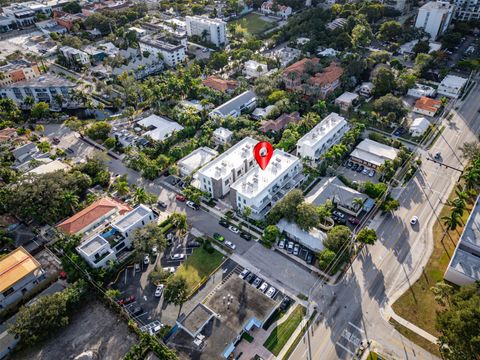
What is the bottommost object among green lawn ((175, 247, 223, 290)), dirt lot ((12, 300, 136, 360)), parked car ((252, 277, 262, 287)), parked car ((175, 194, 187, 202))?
dirt lot ((12, 300, 136, 360))

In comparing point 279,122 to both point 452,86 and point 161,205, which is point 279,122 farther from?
point 452,86

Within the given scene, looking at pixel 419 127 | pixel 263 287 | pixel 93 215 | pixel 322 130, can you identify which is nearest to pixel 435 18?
pixel 419 127

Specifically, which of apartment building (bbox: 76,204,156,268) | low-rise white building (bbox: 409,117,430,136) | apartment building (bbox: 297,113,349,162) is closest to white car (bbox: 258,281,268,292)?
apartment building (bbox: 76,204,156,268)

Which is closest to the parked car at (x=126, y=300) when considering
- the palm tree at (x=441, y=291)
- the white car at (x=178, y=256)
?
the white car at (x=178, y=256)

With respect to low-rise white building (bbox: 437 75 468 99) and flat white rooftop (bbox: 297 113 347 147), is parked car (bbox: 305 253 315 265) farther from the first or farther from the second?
low-rise white building (bbox: 437 75 468 99)

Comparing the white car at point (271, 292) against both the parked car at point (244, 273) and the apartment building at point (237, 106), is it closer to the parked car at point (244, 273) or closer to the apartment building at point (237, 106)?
the parked car at point (244, 273)

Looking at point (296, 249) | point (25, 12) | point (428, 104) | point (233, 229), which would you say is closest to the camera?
point (296, 249)
